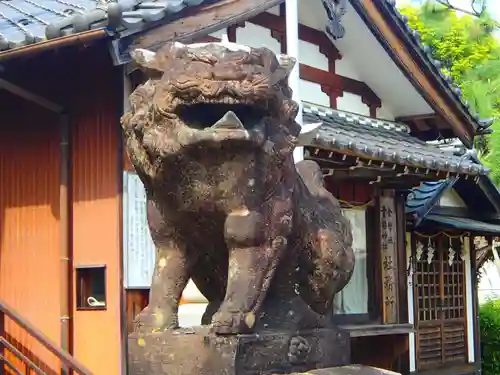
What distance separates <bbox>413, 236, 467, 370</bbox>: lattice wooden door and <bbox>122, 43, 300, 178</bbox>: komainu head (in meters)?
9.58

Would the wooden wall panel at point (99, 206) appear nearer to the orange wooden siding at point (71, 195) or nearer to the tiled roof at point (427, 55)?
the orange wooden siding at point (71, 195)

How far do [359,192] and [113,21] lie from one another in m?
5.62

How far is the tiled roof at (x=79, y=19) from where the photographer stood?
671cm

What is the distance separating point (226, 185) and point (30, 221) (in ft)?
17.1

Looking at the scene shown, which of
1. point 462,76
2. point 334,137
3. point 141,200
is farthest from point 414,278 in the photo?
point 462,76

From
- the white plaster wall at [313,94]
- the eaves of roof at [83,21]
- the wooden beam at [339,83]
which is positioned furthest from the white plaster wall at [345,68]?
the eaves of roof at [83,21]

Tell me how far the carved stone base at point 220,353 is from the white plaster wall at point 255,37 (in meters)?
5.70

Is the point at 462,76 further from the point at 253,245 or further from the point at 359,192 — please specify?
the point at 253,245

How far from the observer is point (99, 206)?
8.02 metres

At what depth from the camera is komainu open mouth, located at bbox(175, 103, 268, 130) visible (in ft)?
12.2

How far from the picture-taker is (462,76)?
80.8ft

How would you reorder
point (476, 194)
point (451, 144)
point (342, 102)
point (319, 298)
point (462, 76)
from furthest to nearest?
point (462, 76) → point (476, 194) → point (451, 144) → point (342, 102) → point (319, 298)

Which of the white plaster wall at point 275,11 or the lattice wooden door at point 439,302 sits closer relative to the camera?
the white plaster wall at point 275,11

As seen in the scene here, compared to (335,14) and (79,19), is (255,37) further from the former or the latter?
(79,19)
